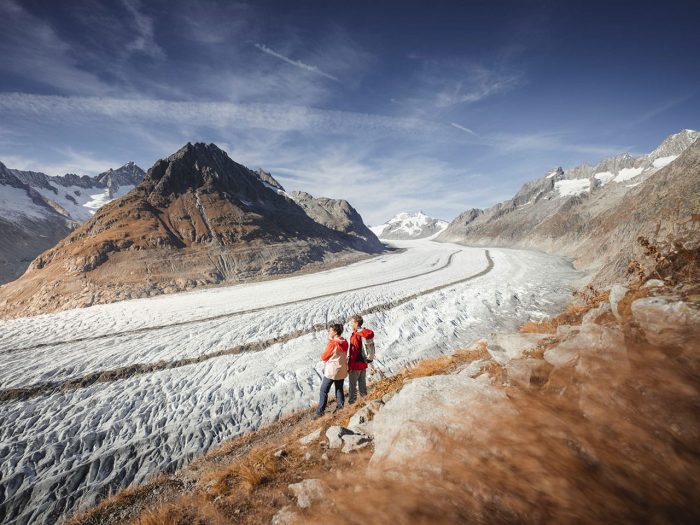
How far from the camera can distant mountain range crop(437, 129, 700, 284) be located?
20625mm

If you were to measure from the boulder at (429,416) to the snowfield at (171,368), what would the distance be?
7217 millimetres

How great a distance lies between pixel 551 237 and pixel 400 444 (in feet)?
283

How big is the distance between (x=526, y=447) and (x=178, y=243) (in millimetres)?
54527

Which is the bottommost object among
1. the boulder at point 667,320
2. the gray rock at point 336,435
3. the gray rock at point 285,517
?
the gray rock at point 336,435

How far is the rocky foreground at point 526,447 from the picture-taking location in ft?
9.86

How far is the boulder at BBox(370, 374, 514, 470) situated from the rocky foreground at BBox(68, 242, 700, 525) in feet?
0.06

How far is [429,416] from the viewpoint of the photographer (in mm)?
4586

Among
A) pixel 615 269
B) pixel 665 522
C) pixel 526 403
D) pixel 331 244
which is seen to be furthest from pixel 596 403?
pixel 331 244

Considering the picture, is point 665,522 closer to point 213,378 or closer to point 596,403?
point 596,403

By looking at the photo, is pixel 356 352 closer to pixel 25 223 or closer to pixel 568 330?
pixel 568 330

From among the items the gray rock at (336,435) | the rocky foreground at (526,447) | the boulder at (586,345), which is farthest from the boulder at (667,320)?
the gray rock at (336,435)

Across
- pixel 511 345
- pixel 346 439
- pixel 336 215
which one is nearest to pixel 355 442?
pixel 346 439

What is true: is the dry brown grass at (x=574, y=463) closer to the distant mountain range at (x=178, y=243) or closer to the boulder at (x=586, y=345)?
the boulder at (x=586, y=345)

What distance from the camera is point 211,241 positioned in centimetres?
5122
